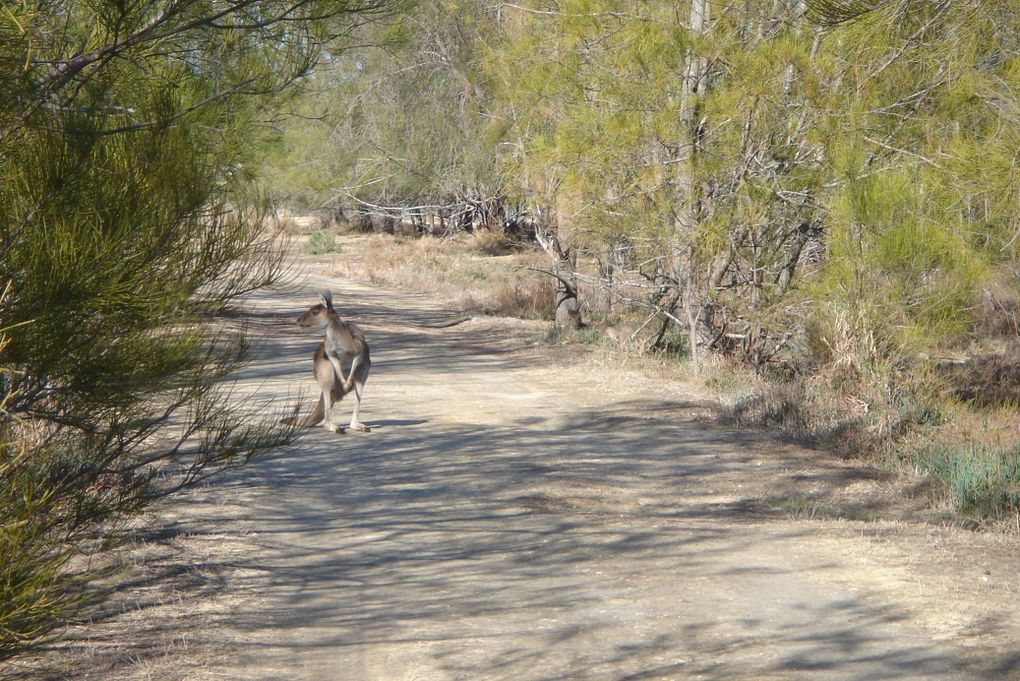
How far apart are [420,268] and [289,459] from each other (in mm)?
24739

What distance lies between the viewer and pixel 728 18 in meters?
14.3

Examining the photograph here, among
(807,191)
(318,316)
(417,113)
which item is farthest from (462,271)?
(318,316)

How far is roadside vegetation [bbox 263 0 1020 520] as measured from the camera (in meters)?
11.0

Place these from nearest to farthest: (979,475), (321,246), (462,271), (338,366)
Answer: (979,475) < (338,366) < (462,271) < (321,246)

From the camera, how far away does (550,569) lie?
7.82 metres

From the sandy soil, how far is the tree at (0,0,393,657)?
3.49ft

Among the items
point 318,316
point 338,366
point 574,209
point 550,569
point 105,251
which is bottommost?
point 550,569

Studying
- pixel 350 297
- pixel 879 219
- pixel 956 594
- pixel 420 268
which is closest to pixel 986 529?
pixel 956 594

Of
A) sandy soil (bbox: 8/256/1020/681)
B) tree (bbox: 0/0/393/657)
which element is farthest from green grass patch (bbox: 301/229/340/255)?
tree (bbox: 0/0/393/657)

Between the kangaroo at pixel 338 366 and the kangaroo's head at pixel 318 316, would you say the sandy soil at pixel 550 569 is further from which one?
the kangaroo's head at pixel 318 316

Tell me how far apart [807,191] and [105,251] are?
A: 11.2 metres

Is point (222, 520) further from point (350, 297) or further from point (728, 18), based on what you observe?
point (350, 297)

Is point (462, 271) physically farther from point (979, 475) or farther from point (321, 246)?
point (979, 475)

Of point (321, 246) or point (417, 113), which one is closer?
point (417, 113)
